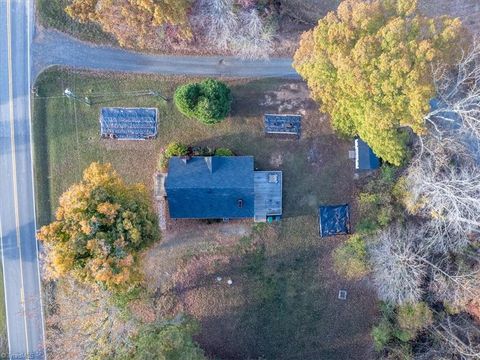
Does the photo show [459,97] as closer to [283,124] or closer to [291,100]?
[291,100]

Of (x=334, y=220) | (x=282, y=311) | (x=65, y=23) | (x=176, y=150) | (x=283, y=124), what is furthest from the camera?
(x=282, y=311)

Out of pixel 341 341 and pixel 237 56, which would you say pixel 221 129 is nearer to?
pixel 237 56

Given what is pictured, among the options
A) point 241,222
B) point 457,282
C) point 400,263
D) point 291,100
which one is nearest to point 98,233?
point 241,222

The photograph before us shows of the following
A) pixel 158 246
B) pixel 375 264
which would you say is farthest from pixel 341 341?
pixel 158 246

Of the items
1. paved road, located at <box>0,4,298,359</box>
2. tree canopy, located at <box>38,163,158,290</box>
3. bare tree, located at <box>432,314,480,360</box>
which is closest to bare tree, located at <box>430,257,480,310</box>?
bare tree, located at <box>432,314,480,360</box>

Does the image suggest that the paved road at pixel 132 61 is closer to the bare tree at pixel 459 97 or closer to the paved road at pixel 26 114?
the paved road at pixel 26 114

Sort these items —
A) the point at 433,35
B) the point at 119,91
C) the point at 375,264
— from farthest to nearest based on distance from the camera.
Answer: the point at 119,91 < the point at 375,264 < the point at 433,35
